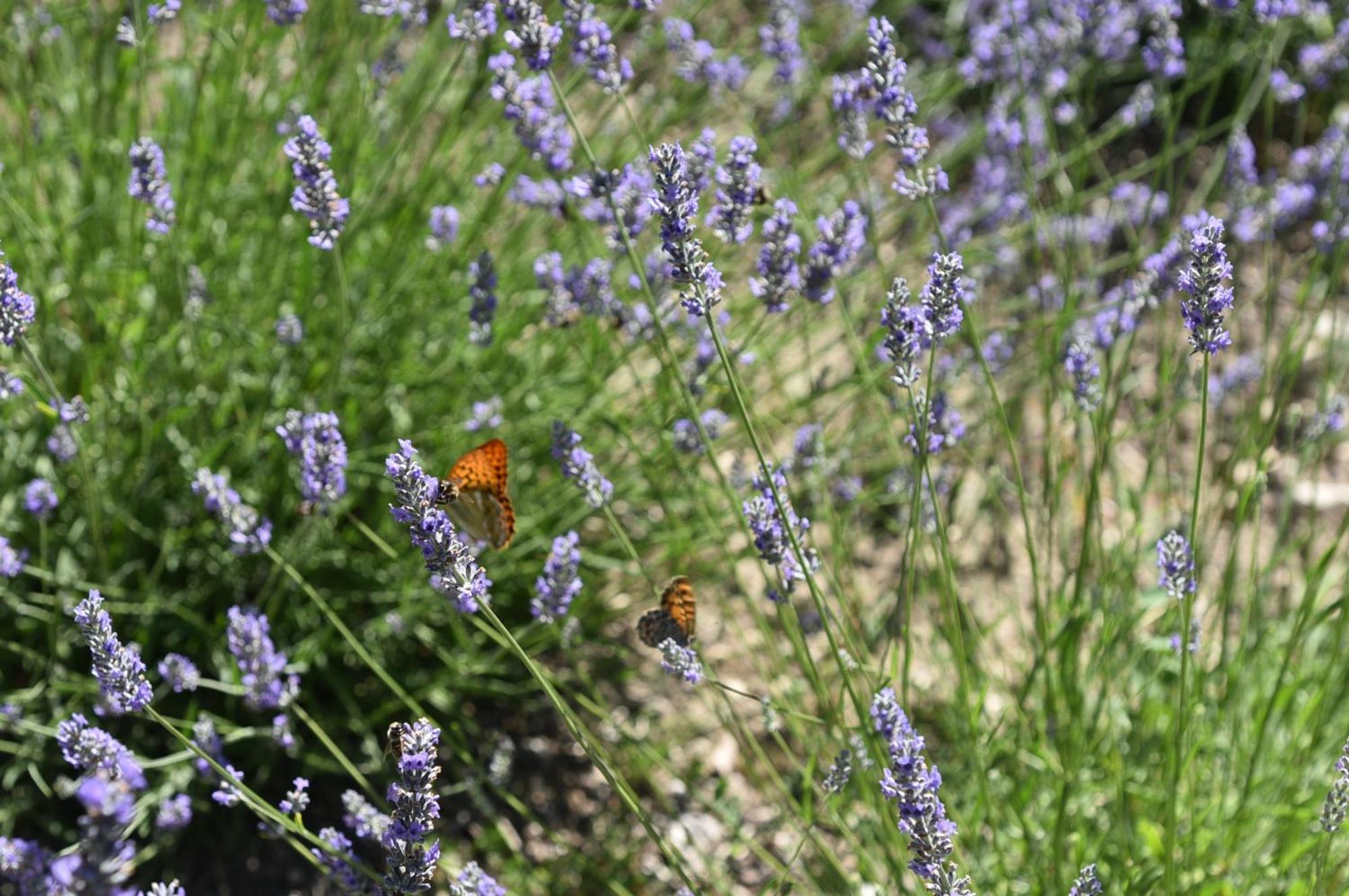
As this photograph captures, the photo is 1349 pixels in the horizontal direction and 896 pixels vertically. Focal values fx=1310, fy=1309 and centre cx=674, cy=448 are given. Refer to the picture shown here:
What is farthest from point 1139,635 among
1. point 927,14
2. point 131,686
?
point 927,14

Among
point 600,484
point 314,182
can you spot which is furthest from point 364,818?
point 314,182

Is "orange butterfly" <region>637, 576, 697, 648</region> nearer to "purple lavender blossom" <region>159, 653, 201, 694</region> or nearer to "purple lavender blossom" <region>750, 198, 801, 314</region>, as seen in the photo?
"purple lavender blossom" <region>750, 198, 801, 314</region>

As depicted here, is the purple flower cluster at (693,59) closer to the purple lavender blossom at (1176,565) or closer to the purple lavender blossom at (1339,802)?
the purple lavender blossom at (1176,565)

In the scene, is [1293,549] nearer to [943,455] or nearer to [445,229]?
[943,455]

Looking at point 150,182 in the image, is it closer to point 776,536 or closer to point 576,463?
point 576,463

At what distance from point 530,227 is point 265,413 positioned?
0.95 meters

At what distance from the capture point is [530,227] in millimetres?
3705

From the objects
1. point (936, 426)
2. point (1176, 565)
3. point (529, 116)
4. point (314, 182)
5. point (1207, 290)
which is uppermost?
point (529, 116)

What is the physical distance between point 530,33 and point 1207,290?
43.3 inches

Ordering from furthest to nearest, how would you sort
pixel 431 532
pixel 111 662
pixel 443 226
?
pixel 443 226 → pixel 111 662 → pixel 431 532

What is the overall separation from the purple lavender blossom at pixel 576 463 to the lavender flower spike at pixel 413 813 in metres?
0.62

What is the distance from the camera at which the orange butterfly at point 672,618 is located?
2309mm

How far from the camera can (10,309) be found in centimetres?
199

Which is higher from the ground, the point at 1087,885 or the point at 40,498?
the point at 40,498
